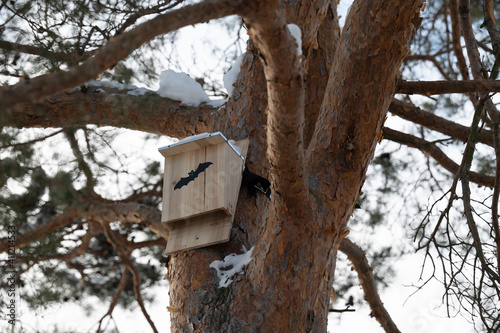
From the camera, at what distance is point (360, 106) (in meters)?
1.92

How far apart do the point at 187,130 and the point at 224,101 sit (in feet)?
0.75

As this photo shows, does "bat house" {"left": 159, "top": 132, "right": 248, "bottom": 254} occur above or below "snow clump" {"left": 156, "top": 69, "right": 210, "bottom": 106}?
below

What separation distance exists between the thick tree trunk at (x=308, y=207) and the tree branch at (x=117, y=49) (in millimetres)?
383

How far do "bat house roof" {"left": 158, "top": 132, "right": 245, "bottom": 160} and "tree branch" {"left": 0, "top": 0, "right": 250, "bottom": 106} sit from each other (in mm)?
957

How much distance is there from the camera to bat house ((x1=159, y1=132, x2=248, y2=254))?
85.0 inches

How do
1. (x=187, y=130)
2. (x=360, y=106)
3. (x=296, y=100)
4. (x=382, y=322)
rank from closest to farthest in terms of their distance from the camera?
(x=296, y=100)
(x=360, y=106)
(x=187, y=130)
(x=382, y=322)

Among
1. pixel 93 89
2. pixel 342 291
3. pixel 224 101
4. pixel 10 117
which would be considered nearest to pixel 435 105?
pixel 342 291

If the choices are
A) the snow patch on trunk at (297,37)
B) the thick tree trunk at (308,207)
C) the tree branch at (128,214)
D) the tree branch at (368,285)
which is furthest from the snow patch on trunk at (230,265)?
the tree branch at (128,214)

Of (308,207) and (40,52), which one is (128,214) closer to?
(40,52)

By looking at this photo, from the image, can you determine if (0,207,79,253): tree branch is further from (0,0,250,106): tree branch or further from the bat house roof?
(0,0,250,106): tree branch

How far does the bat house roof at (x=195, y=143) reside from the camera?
88.4 inches

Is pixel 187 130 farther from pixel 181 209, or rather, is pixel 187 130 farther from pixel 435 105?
pixel 435 105

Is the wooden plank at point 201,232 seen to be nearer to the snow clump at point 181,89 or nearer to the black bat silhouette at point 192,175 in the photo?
the black bat silhouette at point 192,175

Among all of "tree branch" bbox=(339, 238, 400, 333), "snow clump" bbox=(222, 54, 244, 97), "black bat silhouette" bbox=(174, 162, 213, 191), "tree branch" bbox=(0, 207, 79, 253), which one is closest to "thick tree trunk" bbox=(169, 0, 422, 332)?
"black bat silhouette" bbox=(174, 162, 213, 191)
